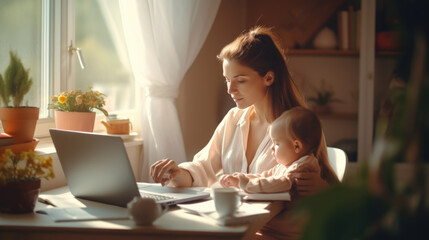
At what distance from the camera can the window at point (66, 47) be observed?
7.29 feet

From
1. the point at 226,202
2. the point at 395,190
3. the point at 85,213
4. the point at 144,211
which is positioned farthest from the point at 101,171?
the point at 395,190

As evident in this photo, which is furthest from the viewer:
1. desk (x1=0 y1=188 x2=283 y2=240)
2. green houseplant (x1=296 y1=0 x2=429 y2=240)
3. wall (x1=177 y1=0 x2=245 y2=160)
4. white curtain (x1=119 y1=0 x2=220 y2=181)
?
wall (x1=177 y1=0 x2=245 y2=160)

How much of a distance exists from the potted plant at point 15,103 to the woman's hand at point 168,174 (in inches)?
17.6

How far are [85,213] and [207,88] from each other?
2337 mm

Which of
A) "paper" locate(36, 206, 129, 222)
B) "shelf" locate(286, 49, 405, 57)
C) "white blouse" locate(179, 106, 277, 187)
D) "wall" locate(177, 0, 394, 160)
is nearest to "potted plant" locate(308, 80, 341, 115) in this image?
"wall" locate(177, 0, 394, 160)

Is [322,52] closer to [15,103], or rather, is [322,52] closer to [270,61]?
[270,61]

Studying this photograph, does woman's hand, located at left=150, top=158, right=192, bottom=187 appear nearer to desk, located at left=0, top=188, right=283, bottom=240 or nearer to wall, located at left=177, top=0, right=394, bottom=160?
desk, located at left=0, top=188, right=283, bottom=240

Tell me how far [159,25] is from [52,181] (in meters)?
1.06

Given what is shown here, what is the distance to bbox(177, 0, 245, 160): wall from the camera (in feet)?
10.9

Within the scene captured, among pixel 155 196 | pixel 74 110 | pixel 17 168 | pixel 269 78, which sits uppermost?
pixel 269 78

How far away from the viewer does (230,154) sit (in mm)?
2070

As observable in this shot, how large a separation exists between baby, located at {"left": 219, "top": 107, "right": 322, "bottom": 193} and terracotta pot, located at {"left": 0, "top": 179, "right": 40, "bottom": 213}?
1.76 ft

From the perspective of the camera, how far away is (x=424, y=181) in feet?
2.30

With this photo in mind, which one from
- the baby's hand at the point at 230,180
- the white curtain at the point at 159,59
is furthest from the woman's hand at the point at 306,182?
the white curtain at the point at 159,59
